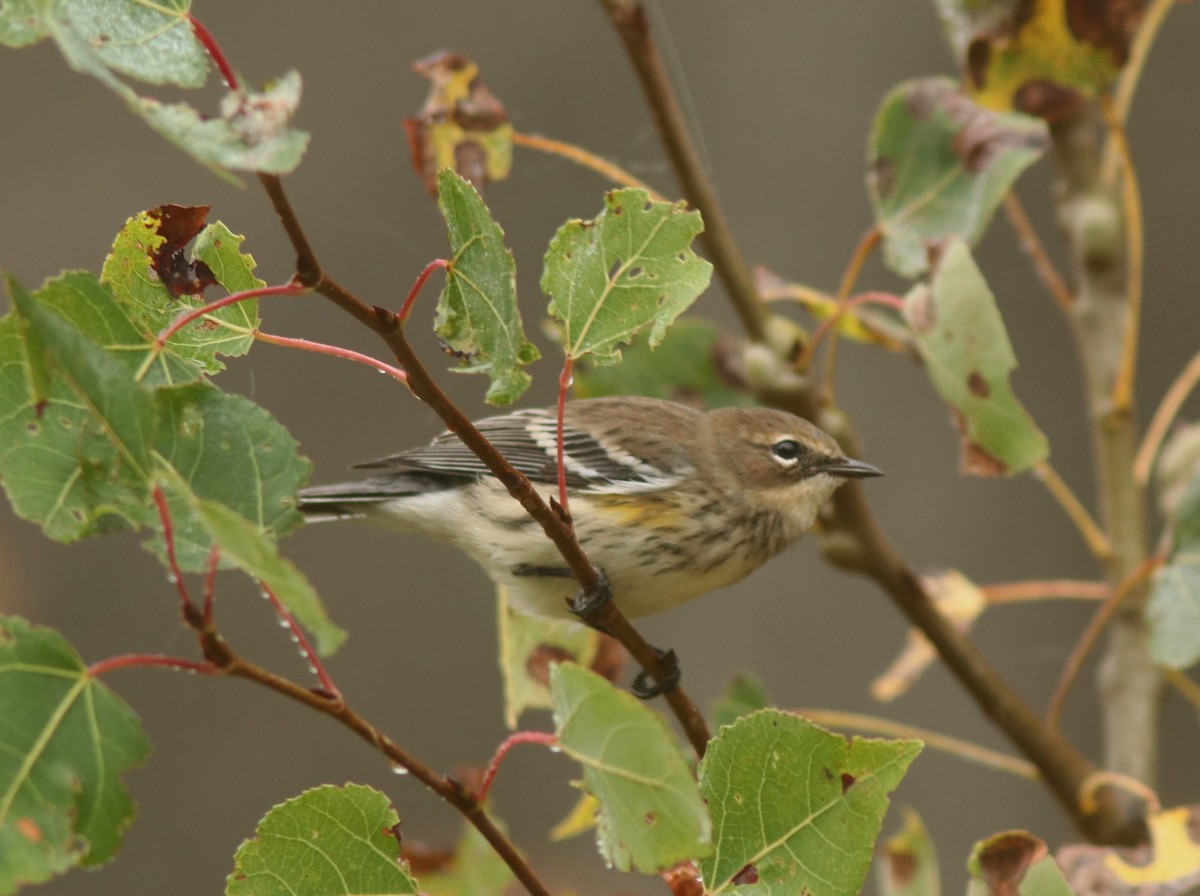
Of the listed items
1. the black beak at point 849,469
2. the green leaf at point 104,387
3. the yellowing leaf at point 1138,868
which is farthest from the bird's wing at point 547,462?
the green leaf at point 104,387

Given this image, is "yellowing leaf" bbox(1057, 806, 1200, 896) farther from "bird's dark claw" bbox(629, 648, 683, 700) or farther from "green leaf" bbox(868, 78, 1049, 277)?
"green leaf" bbox(868, 78, 1049, 277)

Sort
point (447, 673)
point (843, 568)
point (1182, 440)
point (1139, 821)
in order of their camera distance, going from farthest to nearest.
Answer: point (447, 673), point (1182, 440), point (843, 568), point (1139, 821)

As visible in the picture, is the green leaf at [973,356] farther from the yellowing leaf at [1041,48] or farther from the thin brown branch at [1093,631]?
the yellowing leaf at [1041,48]

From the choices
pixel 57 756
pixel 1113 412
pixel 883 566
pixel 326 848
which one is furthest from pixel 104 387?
pixel 1113 412

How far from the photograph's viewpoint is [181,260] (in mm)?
1193

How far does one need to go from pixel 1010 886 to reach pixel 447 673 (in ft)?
11.7

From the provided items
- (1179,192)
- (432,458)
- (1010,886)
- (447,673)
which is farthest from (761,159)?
(1010,886)

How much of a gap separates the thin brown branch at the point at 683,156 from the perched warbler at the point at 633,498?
31 cm

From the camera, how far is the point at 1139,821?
6.18ft

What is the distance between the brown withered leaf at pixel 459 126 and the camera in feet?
6.09

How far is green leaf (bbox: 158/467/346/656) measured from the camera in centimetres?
85

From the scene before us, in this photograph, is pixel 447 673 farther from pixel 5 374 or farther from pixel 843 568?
pixel 5 374

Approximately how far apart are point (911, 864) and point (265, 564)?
4.04 ft

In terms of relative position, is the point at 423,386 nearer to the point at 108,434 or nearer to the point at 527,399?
the point at 108,434
